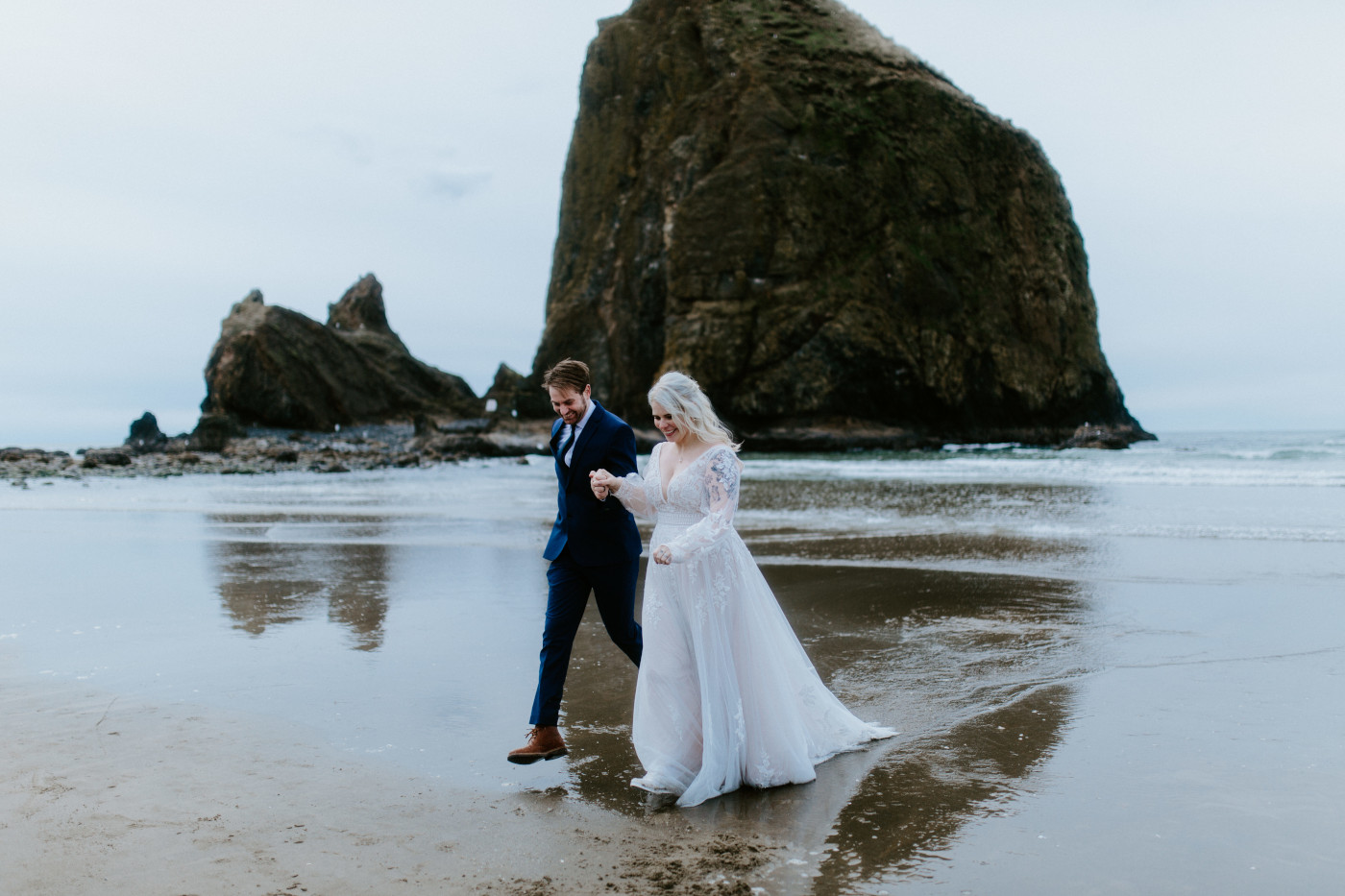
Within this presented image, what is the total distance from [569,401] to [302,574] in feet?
20.1

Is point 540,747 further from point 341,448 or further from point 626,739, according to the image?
point 341,448

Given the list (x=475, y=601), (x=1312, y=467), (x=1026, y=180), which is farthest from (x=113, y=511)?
(x=1026, y=180)

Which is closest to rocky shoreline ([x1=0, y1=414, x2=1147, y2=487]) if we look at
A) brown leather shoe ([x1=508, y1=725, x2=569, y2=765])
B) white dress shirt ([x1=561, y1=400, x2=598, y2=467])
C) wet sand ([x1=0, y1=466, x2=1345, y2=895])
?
wet sand ([x1=0, y1=466, x2=1345, y2=895])

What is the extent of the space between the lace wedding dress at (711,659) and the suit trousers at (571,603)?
252 millimetres

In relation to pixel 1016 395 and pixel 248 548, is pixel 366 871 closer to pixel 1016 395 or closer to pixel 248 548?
pixel 248 548

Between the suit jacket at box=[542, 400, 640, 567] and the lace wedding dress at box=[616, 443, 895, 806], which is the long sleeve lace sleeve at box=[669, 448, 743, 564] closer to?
the lace wedding dress at box=[616, 443, 895, 806]

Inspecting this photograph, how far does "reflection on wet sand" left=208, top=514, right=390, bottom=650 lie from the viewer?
6.92 metres

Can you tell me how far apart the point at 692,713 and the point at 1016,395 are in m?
50.3

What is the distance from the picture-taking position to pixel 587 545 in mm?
4035

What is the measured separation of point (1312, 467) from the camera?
22719 millimetres

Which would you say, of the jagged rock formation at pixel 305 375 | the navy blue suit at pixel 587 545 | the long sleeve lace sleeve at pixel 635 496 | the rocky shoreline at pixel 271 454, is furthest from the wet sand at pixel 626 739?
the jagged rock formation at pixel 305 375

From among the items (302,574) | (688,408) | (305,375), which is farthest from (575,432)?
(305,375)

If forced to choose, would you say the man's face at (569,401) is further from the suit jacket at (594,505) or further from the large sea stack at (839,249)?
the large sea stack at (839,249)

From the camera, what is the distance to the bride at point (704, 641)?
367 centimetres
